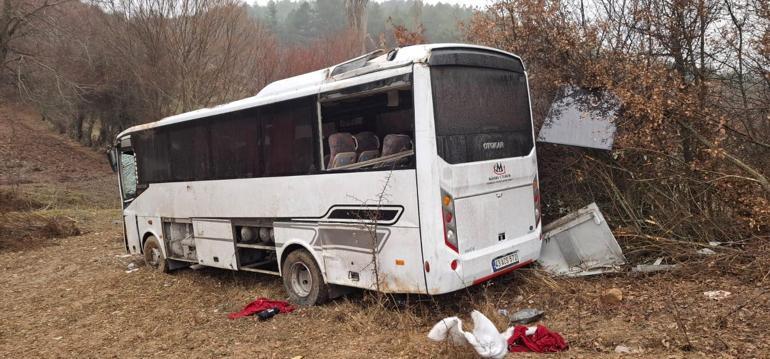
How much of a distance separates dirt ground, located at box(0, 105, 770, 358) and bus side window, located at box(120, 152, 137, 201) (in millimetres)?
1477

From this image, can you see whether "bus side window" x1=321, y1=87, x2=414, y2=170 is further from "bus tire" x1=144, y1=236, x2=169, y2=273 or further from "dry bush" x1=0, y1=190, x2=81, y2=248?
"dry bush" x1=0, y1=190, x2=81, y2=248

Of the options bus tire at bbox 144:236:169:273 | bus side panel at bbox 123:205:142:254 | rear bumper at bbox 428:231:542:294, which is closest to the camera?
rear bumper at bbox 428:231:542:294

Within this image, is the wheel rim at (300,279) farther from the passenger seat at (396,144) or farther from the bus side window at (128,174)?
the bus side window at (128,174)

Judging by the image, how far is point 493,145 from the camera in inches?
227

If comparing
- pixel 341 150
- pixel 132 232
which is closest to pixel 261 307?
pixel 341 150

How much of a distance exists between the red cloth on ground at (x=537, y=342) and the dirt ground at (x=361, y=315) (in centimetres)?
13

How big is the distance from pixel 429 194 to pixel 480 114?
1.23 meters

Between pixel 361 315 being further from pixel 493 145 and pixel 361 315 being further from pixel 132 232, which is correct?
pixel 132 232

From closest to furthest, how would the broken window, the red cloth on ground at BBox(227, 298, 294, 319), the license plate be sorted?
the broken window, the license plate, the red cloth on ground at BBox(227, 298, 294, 319)

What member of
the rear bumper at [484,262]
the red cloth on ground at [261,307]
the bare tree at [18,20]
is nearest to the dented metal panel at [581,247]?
the rear bumper at [484,262]

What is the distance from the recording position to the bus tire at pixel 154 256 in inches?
369

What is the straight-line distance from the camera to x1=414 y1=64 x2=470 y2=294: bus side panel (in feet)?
16.6

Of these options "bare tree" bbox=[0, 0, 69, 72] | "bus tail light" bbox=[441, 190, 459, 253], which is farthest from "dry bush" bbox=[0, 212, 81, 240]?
"bus tail light" bbox=[441, 190, 459, 253]

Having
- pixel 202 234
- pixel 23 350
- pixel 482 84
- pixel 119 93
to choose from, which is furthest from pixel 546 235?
pixel 119 93
